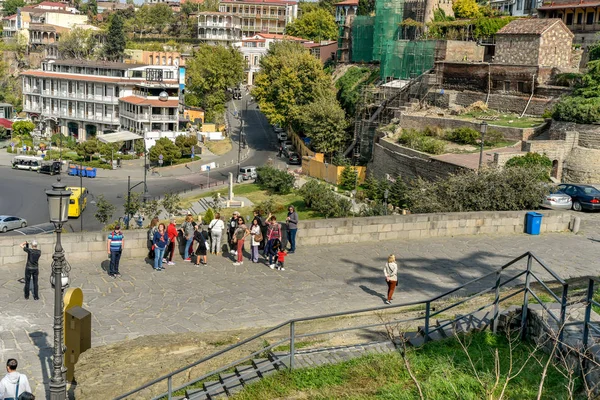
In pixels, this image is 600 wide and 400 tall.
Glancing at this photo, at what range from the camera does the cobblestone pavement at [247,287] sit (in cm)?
1173

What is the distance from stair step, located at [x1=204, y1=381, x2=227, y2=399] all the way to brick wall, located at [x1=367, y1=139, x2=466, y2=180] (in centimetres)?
2442

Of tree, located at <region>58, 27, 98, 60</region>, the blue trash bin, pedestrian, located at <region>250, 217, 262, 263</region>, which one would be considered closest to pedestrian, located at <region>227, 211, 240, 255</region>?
pedestrian, located at <region>250, 217, 262, 263</region>

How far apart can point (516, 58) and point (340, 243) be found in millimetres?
34946

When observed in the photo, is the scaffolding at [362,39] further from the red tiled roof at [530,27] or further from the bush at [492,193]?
the bush at [492,193]

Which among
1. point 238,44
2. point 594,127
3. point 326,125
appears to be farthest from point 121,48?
point 594,127

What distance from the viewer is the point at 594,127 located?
117 feet

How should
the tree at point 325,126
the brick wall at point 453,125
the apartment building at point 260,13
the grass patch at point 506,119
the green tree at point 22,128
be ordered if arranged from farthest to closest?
the apartment building at point 260,13, the green tree at point 22,128, the tree at point 325,126, the grass patch at point 506,119, the brick wall at point 453,125

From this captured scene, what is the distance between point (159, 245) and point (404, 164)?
27.1m

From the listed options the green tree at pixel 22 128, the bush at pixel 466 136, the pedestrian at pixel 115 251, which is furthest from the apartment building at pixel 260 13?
the pedestrian at pixel 115 251

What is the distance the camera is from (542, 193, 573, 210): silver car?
22.1 m

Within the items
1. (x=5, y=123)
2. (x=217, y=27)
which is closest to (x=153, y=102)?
(x=5, y=123)

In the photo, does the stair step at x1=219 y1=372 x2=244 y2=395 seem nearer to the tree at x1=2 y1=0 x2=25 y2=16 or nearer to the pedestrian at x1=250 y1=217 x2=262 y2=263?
the pedestrian at x1=250 y1=217 x2=262 y2=263

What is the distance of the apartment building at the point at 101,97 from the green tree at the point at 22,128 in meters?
3.16

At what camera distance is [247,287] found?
1393 cm
